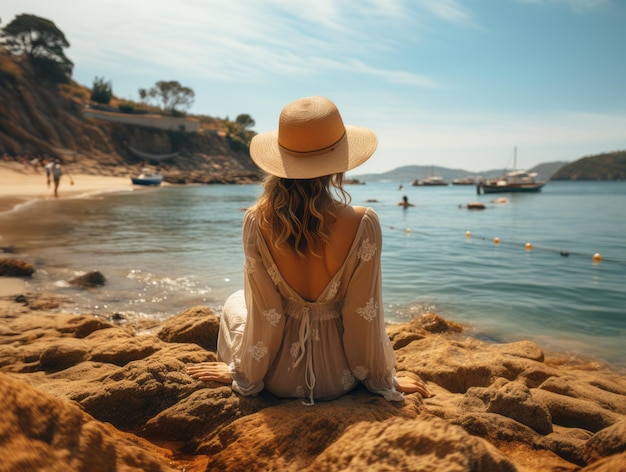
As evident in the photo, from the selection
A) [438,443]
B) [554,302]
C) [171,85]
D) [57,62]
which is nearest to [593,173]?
[171,85]

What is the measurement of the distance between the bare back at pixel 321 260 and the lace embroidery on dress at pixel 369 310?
0.80ft

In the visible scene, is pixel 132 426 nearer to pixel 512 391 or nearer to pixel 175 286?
pixel 512 391

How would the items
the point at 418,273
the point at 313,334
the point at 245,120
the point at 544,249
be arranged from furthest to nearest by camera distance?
the point at 245,120 → the point at 544,249 → the point at 418,273 → the point at 313,334

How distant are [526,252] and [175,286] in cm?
996

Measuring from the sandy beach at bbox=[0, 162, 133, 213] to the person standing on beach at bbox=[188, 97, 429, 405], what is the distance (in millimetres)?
16402

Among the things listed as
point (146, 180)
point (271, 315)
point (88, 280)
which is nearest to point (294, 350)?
point (271, 315)

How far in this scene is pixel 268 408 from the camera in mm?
2342

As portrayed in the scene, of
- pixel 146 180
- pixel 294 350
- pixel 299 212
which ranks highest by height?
pixel 146 180

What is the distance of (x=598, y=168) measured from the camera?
364ft

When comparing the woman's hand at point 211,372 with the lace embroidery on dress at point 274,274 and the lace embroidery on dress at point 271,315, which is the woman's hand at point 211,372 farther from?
the lace embroidery on dress at point 274,274

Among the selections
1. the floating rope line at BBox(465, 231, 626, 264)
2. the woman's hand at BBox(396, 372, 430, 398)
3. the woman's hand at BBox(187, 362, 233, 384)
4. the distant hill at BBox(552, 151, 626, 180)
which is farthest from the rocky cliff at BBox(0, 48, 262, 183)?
the distant hill at BBox(552, 151, 626, 180)

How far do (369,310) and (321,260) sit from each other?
384mm

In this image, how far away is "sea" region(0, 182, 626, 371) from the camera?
6066 mm

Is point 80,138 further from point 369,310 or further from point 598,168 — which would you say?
point 598,168
